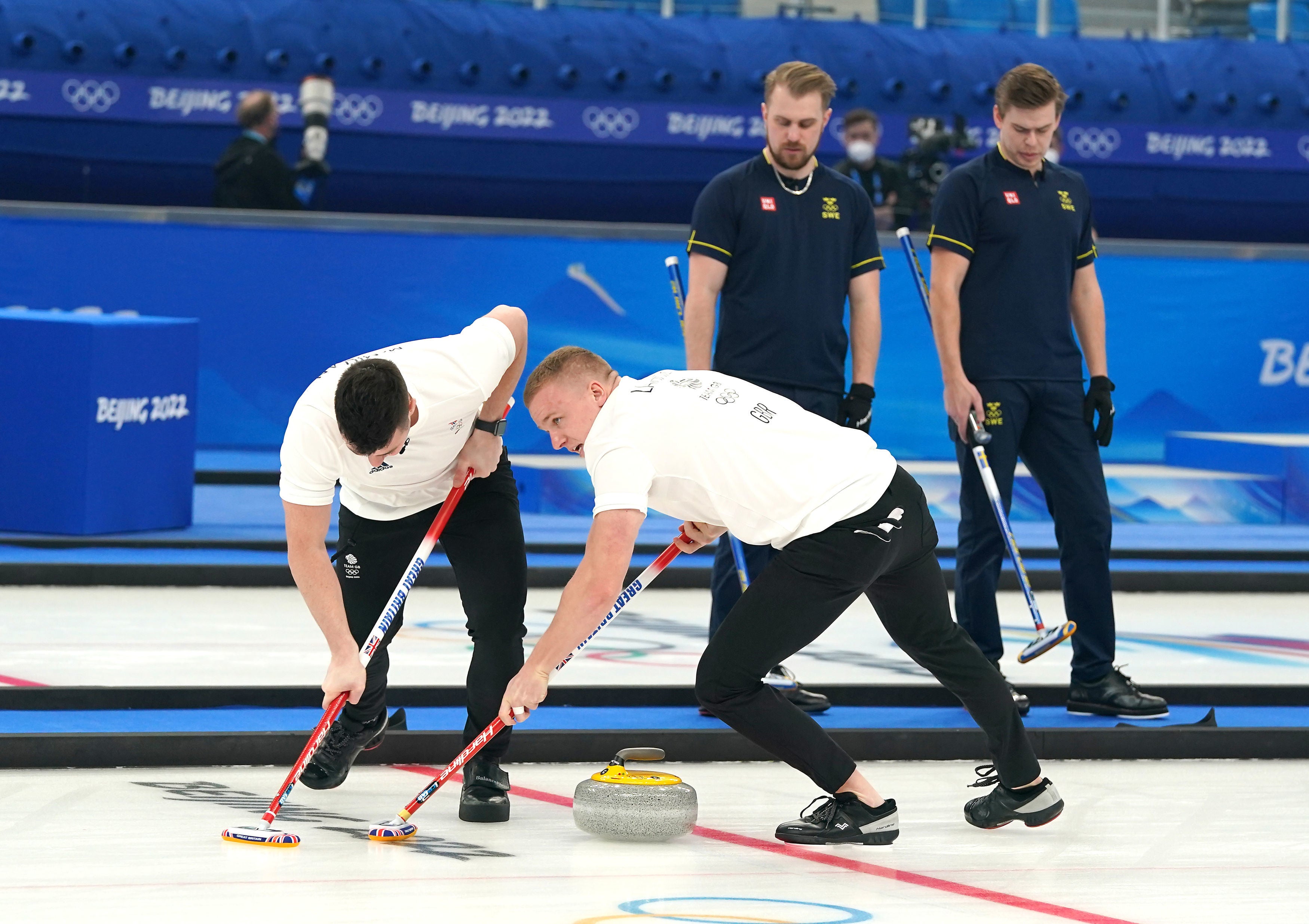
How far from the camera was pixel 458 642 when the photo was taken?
6.04 metres

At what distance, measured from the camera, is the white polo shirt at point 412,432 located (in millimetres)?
3697

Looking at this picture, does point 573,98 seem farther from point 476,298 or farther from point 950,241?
point 950,241

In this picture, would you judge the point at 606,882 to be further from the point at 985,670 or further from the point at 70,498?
the point at 70,498

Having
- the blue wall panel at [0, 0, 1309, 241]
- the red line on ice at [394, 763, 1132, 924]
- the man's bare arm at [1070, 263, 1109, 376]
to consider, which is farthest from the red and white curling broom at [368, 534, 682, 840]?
the blue wall panel at [0, 0, 1309, 241]

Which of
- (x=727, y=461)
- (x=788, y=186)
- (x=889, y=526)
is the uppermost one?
(x=788, y=186)

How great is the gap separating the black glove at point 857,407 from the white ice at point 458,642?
824 millimetres

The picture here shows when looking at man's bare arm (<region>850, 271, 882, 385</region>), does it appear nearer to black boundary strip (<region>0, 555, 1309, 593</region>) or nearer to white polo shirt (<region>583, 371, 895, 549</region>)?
white polo shirt (<region>583, 371, 895, 549</region>)

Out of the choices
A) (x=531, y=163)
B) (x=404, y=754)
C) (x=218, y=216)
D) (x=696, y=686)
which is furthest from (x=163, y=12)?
(x=696, y=686)

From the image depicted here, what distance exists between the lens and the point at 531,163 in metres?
13.1

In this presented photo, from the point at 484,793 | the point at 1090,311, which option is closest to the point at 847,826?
the point at 484,793

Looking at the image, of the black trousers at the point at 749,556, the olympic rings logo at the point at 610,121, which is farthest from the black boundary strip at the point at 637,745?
the olympic rings logo at the point at 610,121

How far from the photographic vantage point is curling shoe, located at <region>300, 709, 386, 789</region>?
416 cm

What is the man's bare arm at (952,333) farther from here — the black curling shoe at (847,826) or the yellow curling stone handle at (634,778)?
the yellow curling stone handle at (634,778)

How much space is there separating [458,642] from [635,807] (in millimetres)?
2348
